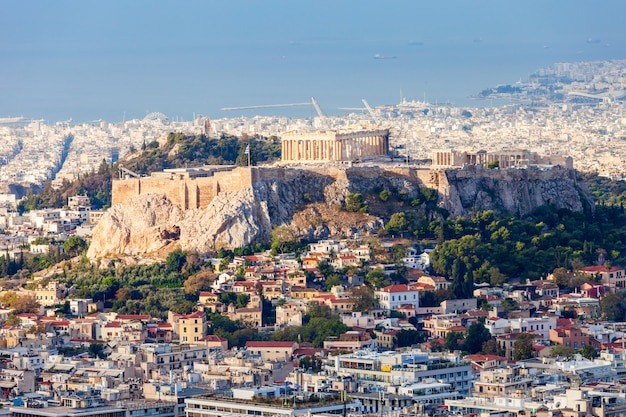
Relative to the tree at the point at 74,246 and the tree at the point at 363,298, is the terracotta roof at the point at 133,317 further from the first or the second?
the tree at the point at 74,246

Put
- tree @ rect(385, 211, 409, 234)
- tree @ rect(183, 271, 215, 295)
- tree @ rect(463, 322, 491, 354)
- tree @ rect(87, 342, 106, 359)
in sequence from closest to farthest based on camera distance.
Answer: tree @ rect(87, 342, 106, 359) < tree @ rect(463, 322, 491, 354) < tree @ rect(183, 271, 215, 295) < tree @ rect(385, 211, 409, 234)

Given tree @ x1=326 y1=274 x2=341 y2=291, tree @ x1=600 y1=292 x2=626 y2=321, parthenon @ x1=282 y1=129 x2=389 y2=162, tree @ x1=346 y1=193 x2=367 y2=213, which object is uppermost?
parthenon @ x1=282 y1=129 x2=389 y2=162

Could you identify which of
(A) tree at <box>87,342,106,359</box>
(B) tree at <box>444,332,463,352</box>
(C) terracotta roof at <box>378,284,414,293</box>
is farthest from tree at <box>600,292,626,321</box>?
(A) tree at <box>87,342,106,359</box>

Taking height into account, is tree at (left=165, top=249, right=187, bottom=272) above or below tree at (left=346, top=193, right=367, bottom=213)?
below

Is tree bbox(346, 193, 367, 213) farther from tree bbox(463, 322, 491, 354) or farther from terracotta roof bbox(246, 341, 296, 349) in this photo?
terracotta roof bbox(246, 341, 296, 349)

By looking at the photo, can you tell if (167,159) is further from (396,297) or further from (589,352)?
(589,352)

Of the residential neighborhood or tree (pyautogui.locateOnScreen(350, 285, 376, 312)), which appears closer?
Answer: the residential neighborhood

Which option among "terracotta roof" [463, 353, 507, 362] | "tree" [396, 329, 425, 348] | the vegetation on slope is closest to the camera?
"terracotta roof" [463, 353, 507, 362]

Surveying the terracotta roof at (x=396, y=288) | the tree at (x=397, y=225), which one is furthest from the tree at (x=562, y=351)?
the tree at (x=397, y=225)
